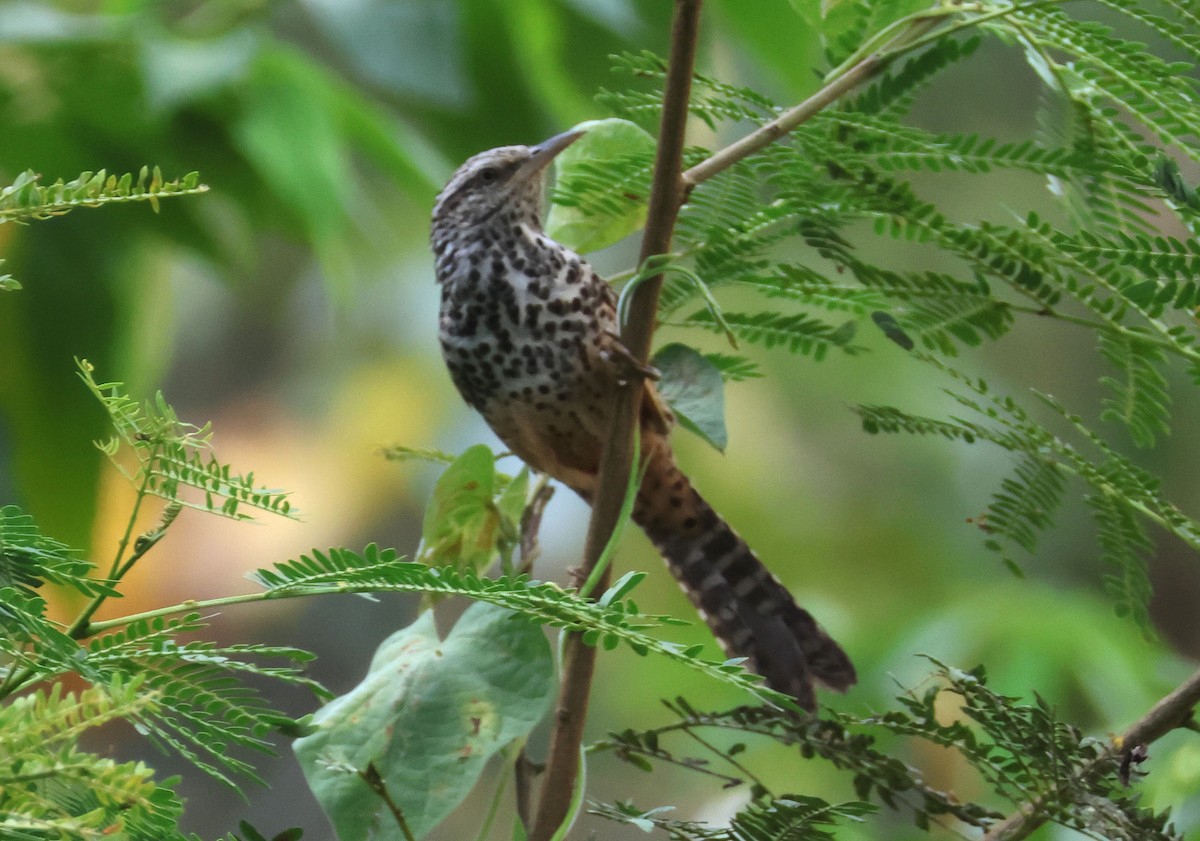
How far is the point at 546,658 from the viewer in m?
0.70

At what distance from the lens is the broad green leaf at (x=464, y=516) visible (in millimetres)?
912

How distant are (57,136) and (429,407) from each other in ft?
5.77

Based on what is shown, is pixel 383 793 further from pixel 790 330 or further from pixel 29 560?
pixel 790 330

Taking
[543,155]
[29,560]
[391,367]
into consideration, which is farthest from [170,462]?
[391,367]

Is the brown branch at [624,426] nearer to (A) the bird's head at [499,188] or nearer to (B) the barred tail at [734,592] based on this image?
(B) the barred tail at [734,592]

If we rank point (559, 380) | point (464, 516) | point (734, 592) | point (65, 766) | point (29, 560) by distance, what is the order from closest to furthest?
point (65, 766) → point (29, 560) → point (464, 516) → point (559, 380) → point (734, 592)

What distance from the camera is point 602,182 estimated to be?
977mm

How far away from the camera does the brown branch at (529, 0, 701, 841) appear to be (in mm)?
739

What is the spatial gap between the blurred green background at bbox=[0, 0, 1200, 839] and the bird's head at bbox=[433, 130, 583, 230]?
322 millimetres

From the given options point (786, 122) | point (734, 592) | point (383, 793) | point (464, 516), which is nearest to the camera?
point (383, 793)

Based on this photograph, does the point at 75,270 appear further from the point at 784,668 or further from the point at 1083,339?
the point at 1083,339

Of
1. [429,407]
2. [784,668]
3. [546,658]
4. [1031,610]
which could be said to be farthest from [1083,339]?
[546,658]

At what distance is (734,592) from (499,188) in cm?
53

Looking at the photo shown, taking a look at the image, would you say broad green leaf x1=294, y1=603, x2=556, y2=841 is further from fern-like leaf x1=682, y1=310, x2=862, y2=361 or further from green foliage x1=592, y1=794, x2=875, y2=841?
fern-like leaf x1=682, y1=310, x2=862, y2=361
